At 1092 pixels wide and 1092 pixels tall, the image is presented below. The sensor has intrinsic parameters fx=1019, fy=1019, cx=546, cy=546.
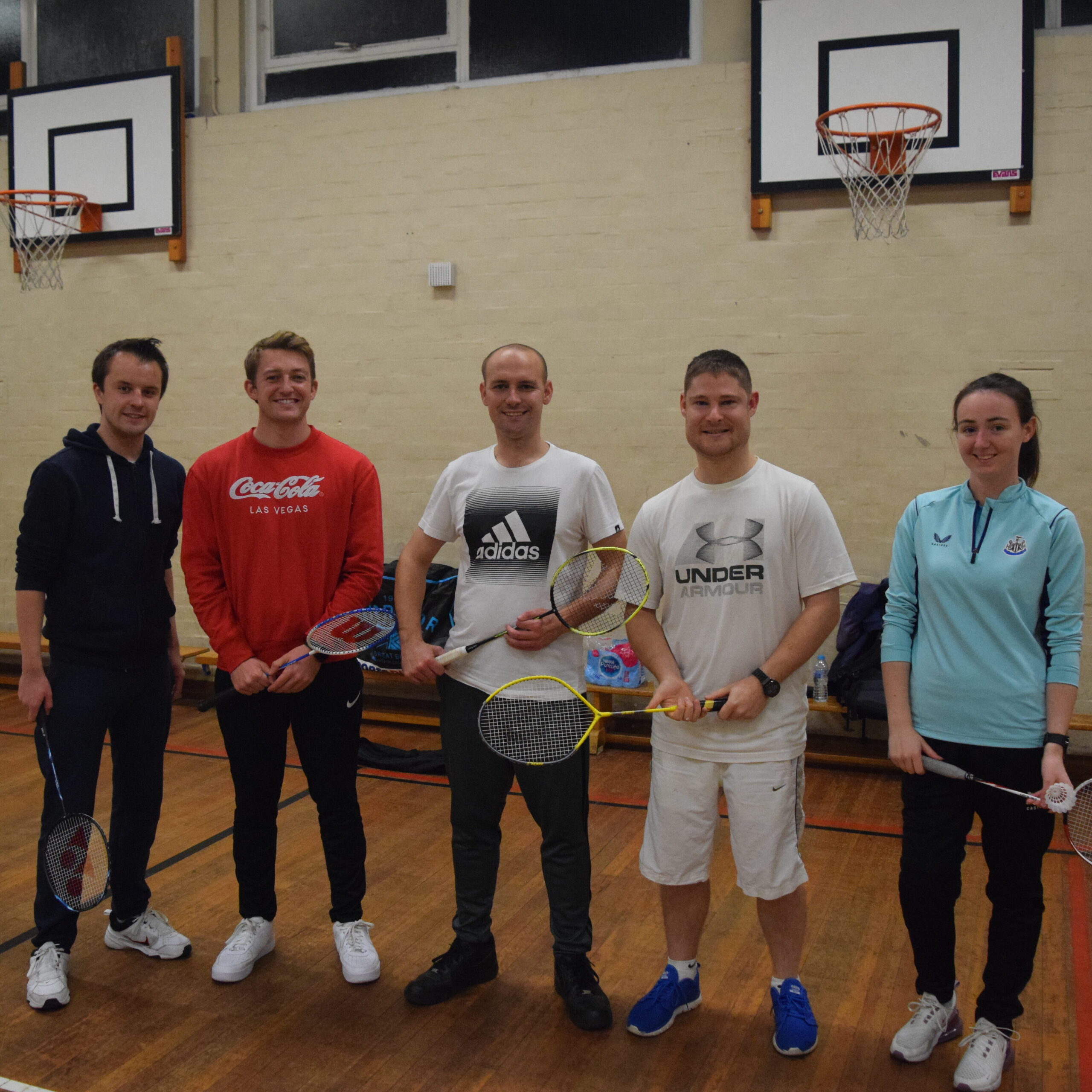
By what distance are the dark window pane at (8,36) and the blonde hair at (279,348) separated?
584 cm

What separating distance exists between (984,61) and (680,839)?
15.6 ft

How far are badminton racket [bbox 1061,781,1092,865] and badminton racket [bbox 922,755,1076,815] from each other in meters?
0.10

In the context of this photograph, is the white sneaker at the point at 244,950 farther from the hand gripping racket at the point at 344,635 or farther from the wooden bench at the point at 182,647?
the wooden bench at the point at 182,647

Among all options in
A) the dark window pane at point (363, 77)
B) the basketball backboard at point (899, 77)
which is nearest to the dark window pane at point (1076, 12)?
the basketball backboard at point (899, 77)

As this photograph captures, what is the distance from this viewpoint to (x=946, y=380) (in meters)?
5.75

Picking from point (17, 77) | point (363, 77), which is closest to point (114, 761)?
point (363, 77)

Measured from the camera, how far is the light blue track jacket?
2.54 m

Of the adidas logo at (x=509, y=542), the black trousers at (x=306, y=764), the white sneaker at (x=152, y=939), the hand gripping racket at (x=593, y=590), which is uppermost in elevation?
the adidas logo at (x=509, y=542)

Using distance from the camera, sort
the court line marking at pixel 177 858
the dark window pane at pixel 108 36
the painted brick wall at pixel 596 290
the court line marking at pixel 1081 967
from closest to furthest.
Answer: the court line marking at pixel 1081 967 < the court line marking at pixel 177 858 < the painted brick wall at pixel 596 290 < the dark window pane at pixel 108 36

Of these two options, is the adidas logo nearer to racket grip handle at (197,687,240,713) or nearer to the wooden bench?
racket grip handle at (197,687,240,713)

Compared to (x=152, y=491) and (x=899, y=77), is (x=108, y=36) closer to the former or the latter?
(x=899, y=77)

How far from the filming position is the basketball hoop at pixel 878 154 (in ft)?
18.2

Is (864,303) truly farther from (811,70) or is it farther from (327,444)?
(327,444)

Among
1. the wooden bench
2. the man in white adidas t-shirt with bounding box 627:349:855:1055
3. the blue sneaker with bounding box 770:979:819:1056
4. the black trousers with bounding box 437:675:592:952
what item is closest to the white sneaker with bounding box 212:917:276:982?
the black trousers with bounding box 437:675:592:952
